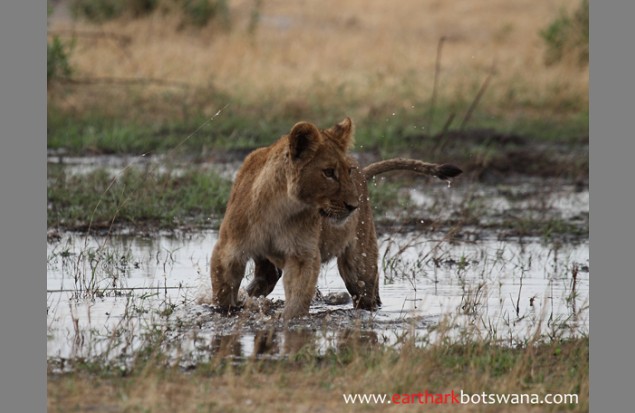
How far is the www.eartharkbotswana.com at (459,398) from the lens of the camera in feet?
15.6

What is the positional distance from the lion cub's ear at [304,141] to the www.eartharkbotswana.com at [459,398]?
1.57 meters

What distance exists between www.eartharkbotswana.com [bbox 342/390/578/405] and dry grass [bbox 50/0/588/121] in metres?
9.75

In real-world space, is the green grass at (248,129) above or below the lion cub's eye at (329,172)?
above

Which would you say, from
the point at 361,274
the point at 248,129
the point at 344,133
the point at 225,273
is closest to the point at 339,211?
the point at 344,133

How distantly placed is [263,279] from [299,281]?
77cm

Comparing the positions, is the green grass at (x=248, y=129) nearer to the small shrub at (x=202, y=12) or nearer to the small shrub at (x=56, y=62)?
the small shrub at (x=56, y=62)

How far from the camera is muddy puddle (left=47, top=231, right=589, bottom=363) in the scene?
5.88 m

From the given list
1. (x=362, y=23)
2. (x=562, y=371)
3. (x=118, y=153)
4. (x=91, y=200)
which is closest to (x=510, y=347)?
(x=562, y=371)

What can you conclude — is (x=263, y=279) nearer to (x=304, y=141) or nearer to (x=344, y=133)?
(x=344, y=133)

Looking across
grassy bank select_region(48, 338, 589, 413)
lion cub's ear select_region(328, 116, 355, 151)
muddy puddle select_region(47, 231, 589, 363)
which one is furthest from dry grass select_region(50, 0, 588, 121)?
grassy bank select_region(48, 338, 589, 413)

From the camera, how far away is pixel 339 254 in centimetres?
688

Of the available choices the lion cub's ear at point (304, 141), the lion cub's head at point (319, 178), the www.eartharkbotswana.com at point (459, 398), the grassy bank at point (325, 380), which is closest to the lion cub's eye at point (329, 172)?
the lion cub's head at point (319, 178)

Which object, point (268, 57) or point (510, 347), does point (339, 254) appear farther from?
point (268, 57)

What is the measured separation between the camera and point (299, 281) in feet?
20.6
